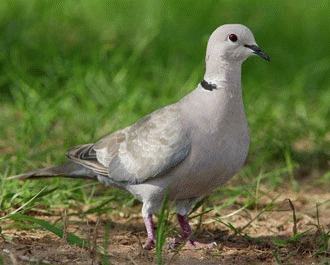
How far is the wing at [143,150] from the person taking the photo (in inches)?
156

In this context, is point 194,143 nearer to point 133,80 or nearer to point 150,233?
point 150,233

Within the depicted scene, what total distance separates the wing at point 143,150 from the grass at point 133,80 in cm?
24

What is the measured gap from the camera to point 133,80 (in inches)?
249

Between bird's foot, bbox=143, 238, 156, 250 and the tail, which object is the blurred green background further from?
bird's foot, bbox=143, 238, 156, 250

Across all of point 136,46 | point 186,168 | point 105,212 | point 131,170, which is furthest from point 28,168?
point 136,46

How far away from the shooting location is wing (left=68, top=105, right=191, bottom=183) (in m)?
3.96

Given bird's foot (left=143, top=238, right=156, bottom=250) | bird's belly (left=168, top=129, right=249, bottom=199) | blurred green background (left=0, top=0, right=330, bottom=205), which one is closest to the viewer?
bird's belly (left=168, top=129, right=249, bottom=199)

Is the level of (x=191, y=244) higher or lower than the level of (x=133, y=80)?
lower

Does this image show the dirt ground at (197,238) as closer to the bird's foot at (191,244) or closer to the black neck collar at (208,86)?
the bird's foot at (191,244)

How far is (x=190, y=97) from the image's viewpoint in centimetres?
406

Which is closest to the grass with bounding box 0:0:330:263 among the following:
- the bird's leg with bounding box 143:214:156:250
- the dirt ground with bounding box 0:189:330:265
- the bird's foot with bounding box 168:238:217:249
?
the dirt ground with bounding box 0:189:330:265

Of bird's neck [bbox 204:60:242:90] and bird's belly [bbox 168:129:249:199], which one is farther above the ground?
bird's neck [bbox 204:60:242:90]

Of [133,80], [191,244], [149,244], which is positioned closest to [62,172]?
[149,244]

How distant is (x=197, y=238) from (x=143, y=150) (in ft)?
1.83
